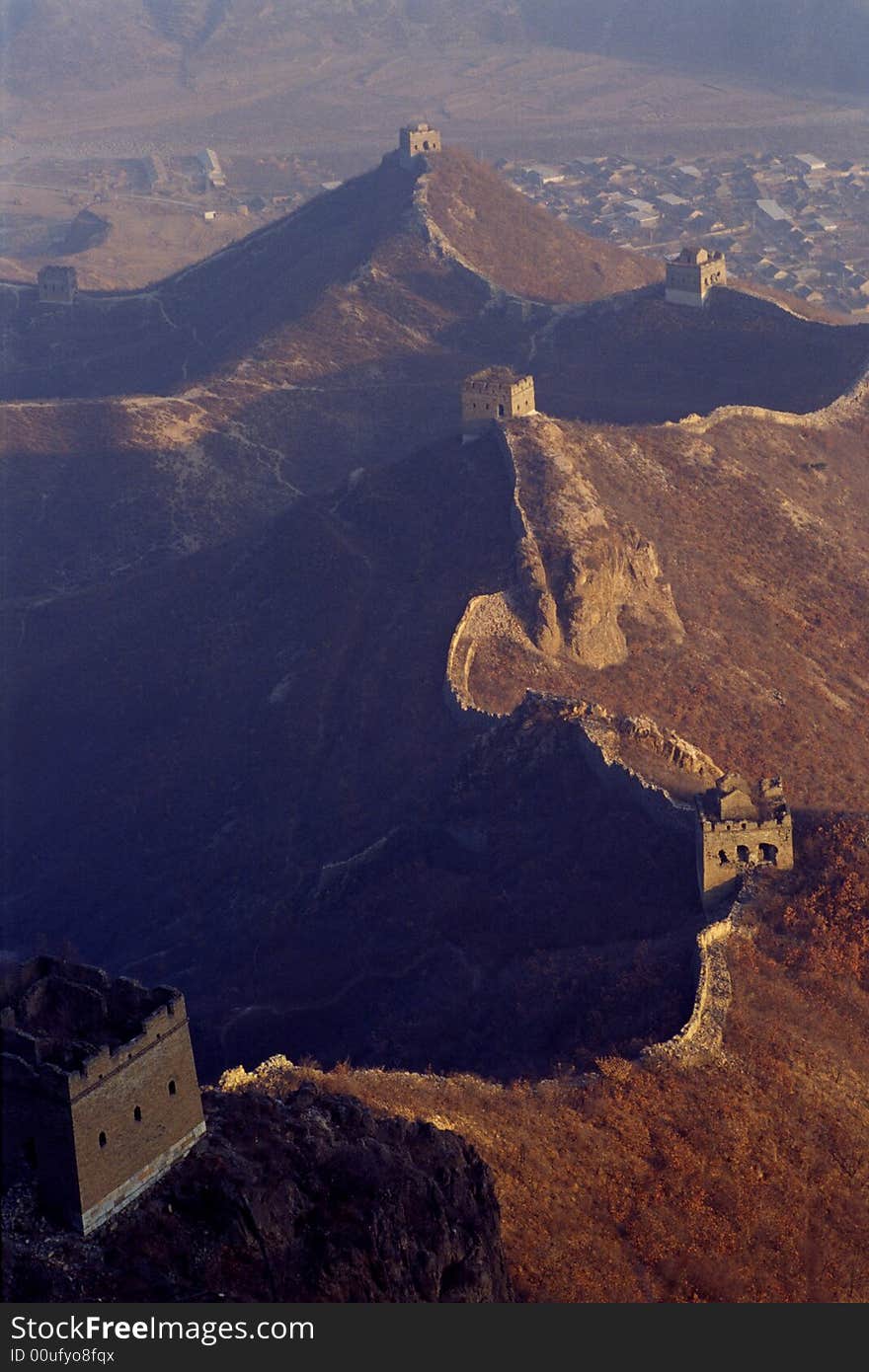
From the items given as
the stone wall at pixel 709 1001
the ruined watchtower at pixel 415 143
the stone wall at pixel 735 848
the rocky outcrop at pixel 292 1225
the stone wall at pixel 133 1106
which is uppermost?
the ruined watchtower at pixel 415 143

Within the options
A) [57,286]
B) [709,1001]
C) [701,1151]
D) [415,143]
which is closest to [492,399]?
[709,1001]

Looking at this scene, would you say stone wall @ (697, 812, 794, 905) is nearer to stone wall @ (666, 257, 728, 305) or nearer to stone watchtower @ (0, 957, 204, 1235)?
stone watchtower @ (0, 957, 204, 1235)

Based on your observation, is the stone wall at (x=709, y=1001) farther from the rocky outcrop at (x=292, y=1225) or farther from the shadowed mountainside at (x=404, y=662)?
the rocky outcrop at (x=292, y=1225)

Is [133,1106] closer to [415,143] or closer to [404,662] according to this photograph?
[404,662]

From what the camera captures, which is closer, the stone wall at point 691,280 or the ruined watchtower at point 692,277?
the stone wall at point 691,280

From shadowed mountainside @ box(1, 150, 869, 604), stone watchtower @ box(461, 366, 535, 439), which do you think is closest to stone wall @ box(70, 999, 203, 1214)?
stone watchtower @ box(461, 366, 535, 439)

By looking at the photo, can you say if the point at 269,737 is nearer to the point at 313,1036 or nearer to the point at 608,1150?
the point at 313,1036

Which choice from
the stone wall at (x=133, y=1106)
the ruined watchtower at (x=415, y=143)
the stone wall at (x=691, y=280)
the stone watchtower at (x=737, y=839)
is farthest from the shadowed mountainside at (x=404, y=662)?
the ruined watchtower at (x=415, y=143)
